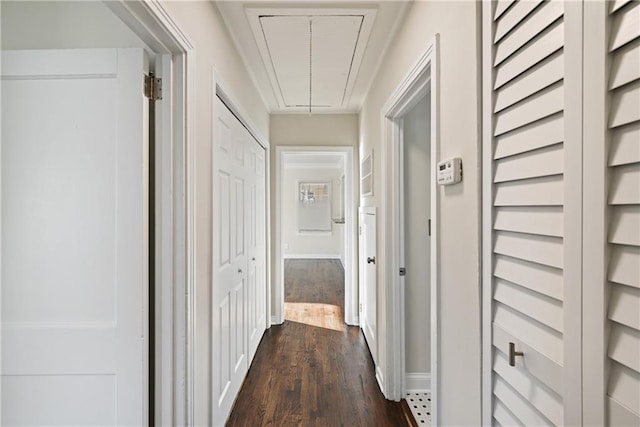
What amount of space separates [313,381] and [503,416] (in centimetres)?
180

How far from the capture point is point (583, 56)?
0.60m

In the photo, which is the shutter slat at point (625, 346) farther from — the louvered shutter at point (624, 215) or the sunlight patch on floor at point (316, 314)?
the sunlight patch on floor at point (316, 314)

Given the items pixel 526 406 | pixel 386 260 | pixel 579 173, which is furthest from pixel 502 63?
pixel 386 260

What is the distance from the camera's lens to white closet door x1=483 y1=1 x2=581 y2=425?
65cm

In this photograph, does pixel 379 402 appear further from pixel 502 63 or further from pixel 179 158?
pixel 502 63

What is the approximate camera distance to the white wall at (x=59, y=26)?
1246mm

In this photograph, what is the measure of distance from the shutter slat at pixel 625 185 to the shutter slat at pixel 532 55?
30 cm

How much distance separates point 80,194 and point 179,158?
0.35 meters

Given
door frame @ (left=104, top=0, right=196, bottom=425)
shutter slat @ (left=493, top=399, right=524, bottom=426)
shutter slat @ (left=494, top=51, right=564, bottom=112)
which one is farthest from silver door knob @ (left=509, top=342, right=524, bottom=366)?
door frame @ (left=104, top=0, right=196, bottom=425)

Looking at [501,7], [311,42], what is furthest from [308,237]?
[501,7]

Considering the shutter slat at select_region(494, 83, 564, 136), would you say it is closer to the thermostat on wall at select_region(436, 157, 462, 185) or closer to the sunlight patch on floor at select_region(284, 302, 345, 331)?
the thermostat on wall at select_region(436, 157, 462, 185)

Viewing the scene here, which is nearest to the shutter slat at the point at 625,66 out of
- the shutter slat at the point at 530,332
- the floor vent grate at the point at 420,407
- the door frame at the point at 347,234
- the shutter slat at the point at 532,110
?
the shutter slat at the point at 532,110

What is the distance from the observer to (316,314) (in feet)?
13.4

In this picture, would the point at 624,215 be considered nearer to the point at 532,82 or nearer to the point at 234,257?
the point at 532,82
